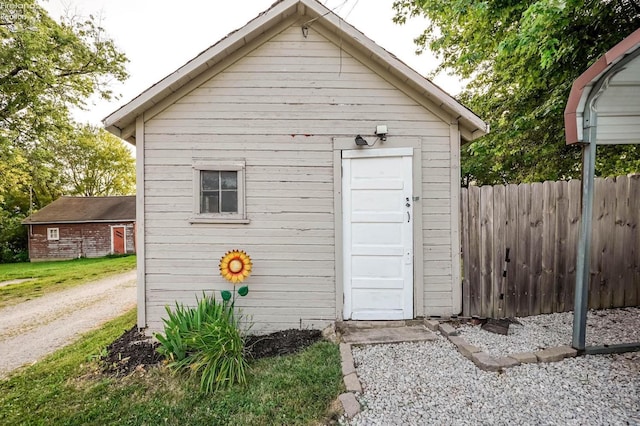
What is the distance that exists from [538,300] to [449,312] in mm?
1238

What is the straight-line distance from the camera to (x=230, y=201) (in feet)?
13.9

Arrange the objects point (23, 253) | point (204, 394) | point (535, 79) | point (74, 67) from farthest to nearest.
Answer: point (23, 253) < point (74, 67) < point (535, 79) < point (204, 394)

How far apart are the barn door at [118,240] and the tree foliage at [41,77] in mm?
7219

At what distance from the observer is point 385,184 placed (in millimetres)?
4168

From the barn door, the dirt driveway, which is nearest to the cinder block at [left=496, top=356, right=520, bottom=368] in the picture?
the dirt driveway

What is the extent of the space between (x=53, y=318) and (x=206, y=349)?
5269 millimetres

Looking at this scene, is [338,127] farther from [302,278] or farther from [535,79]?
[535,79]

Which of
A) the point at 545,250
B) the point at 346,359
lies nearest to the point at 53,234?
the point at 346,359

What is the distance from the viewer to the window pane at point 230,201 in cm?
423

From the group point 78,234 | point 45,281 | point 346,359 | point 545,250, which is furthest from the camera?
point 78,234

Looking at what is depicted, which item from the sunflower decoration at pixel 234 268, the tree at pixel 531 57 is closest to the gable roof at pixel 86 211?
the sunflower decoration at pixel 234 268

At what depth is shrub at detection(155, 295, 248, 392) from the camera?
9.82 ft

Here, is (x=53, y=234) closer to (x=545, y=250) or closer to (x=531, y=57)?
(x=545, y=250)

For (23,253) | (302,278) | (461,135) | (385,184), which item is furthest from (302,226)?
(23,253)
